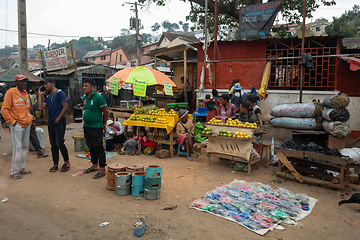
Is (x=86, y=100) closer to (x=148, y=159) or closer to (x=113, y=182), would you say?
(x=113, y=182)

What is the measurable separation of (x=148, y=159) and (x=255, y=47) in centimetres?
850

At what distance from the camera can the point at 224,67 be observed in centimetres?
1197

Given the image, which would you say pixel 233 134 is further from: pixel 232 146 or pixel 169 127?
pixel 169 127

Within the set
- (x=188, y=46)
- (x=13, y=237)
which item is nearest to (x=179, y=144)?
(x=13, y=237)

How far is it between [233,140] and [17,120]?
4983 mm

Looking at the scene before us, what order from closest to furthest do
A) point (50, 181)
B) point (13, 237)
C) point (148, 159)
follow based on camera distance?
point (13, 237)
point (50, 181)
point (148, 159)

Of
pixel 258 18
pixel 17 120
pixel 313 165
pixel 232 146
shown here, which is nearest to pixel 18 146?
pixel 17 120

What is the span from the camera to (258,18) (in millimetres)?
10727

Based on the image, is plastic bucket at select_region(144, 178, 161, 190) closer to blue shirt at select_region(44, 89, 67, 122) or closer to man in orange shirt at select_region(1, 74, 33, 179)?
blue shirt at select_region(44, 89, 67, 122)

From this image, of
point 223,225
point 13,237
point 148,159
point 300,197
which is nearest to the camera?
point 13,237

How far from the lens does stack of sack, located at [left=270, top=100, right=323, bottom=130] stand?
8.46m

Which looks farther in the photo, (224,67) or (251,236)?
(224,67)

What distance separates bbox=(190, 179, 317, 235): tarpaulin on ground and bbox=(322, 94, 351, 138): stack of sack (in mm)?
3411

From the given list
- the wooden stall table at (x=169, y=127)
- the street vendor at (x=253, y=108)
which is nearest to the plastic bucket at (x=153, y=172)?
the wooden stall table at (x=169, y=127)
